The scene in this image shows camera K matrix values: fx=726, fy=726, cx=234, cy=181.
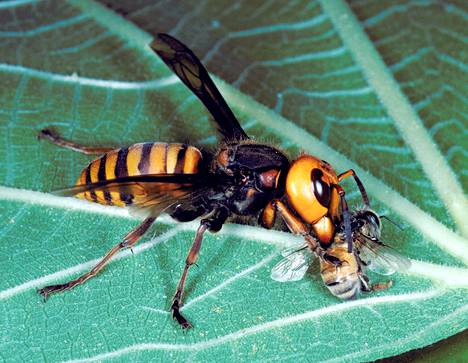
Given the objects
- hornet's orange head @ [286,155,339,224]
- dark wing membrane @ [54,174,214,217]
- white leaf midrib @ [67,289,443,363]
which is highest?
dark wing membrane @ [54,174,214,217]

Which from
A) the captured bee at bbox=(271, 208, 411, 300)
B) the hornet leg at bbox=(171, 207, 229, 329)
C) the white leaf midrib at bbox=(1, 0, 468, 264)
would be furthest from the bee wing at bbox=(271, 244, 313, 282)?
the white leaf midrib at bbox=(1, 0, 468, 264)

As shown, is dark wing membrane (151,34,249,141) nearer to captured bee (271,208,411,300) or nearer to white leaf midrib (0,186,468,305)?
white leaf midrib (0,186,468,305)

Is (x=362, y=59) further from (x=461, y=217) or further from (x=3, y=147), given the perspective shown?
(x=3, y=147)

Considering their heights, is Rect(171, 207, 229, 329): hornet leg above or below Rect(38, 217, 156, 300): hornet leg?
below

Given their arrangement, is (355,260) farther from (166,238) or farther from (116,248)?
(116,248)

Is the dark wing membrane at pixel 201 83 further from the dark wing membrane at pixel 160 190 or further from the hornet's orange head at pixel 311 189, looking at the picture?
the hornet's orange head at pixel 311 189

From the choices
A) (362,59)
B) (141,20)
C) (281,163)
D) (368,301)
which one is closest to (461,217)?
(368,301)
